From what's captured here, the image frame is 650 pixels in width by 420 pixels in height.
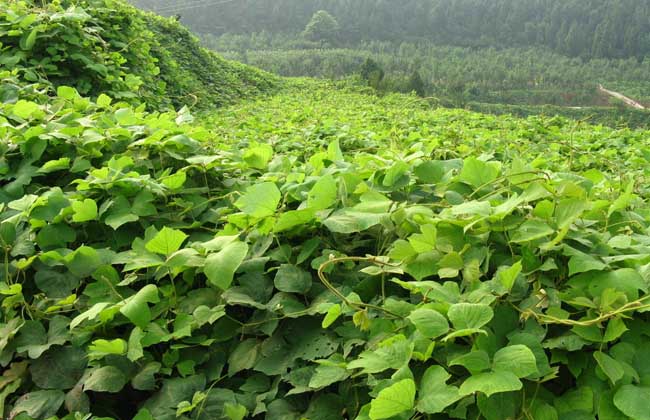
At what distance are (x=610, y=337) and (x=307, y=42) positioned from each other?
74.8 meters

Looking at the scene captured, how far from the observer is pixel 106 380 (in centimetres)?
107

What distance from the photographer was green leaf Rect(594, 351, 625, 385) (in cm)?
80

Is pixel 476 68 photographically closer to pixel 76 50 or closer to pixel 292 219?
pixel 76 50

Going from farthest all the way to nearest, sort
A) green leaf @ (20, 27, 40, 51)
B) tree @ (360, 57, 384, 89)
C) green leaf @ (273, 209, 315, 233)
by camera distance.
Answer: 1. tree @ (360, 57, 384, 89)
2. green leaf @ (20, 27, 40, 51)
3. green leaf @ (273, 209, 315, 233)

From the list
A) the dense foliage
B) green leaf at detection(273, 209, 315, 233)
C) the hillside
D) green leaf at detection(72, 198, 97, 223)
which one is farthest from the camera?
the dense foliage

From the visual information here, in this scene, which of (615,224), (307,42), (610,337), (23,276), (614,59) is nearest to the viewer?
(610,337)

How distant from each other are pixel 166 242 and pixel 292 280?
0.30 m

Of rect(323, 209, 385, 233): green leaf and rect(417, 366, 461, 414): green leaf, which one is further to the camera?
rect(323, 209, 385, 233): green leaf

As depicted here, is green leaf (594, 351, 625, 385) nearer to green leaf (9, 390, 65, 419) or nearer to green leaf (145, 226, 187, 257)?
green leaf (145, 226, 187, 257)

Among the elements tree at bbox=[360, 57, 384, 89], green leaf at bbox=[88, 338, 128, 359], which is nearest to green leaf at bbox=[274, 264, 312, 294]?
green leaf at bbox=[88, 338, 128, 359]

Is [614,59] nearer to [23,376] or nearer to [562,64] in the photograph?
[562,64]

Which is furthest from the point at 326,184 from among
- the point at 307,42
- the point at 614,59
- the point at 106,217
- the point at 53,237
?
the point at 614,59

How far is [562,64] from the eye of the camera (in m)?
72.3

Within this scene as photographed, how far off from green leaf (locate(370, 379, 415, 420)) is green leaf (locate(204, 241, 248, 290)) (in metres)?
0.41
